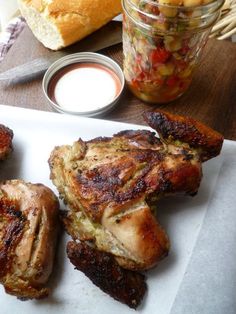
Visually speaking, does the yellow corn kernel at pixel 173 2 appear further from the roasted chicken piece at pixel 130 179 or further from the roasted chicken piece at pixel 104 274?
the roasted chicken piece at pixel 104 274

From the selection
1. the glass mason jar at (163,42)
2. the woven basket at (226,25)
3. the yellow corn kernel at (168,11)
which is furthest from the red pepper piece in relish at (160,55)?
the woven basket at (226,25)

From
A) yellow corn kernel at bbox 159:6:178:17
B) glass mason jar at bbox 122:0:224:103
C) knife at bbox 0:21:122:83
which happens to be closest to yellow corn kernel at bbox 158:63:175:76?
glass mason jar at bbox 122:0:224:103

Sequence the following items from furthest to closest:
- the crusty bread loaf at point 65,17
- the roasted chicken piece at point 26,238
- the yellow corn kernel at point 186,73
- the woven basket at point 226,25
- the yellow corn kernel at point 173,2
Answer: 1. the woven basket at point 226,25
2. the crusty bread loaf at point 65,17
3. the yellow corn kernel at point 186,73
4. the yellow corn kernel at point 173,2
5. the roasted chicken piece at point 26,238

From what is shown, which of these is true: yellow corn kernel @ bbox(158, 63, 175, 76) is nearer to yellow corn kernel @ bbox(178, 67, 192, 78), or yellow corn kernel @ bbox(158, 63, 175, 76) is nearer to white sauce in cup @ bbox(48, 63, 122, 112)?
yellow corn kernel @ bbox(178, 67, 192, 78)

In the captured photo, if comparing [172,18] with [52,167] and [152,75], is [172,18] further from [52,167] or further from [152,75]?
[52,167]

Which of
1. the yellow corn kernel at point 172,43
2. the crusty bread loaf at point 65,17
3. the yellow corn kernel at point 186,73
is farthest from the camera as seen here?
the crusty bread loaf at point 65,17
